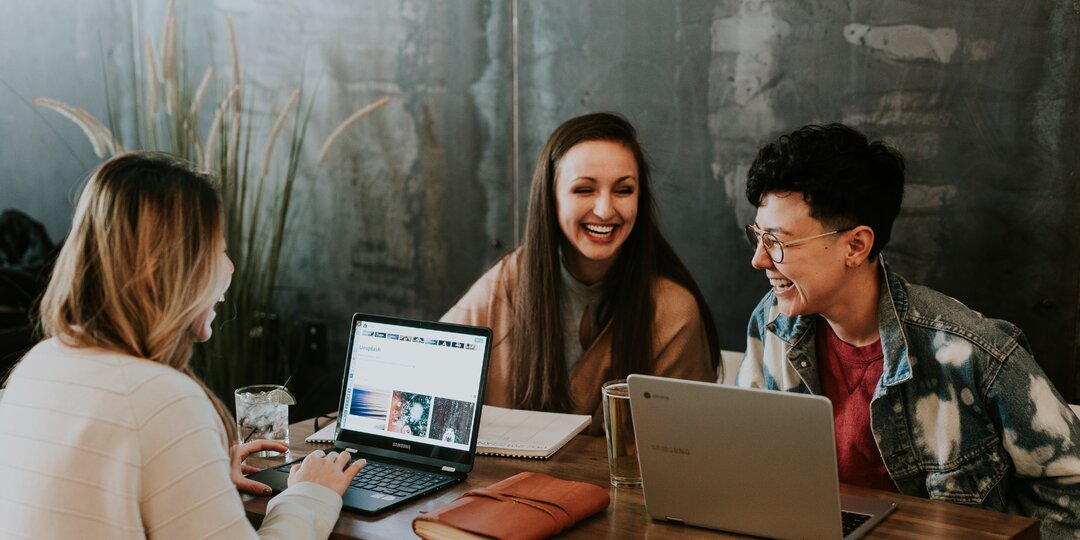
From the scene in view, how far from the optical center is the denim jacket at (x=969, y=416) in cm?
166

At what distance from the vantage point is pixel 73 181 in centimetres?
416

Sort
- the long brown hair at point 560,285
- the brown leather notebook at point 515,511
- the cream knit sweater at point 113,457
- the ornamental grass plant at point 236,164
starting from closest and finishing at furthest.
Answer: the cream knit sweater at point 113,457, the brown leather notebook at point 515,511, the long brown hair at point 560,285, the ornamental grass plant at point 236,164

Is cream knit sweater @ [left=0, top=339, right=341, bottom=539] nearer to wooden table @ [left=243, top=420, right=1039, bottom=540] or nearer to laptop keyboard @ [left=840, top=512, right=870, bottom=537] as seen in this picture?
wooden table @ [left=243, top=420, right=1039, bottom=540]

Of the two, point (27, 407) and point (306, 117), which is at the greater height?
point (306, 117)

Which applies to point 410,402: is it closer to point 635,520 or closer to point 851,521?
point 635,520

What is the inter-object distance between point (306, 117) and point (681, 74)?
1.42 m

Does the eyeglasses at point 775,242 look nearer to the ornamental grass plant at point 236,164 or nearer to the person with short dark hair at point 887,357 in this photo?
the person with short dark hair at point 887,357

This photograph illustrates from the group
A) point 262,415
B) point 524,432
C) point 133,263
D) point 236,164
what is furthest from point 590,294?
point 236,164

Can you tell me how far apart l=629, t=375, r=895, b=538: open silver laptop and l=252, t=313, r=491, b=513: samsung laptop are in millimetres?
374

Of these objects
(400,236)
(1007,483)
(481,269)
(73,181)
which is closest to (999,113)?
(1007,483)

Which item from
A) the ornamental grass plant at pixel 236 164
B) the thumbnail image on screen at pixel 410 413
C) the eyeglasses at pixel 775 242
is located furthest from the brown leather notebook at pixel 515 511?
the ornamental grass plant at pixel 236 164

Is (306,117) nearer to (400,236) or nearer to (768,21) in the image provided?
(400,236)

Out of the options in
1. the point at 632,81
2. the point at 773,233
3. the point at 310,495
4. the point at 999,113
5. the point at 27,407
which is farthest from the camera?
the point at 632,81

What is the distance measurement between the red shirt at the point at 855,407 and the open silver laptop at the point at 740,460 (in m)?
0.36
